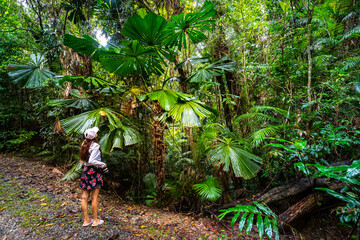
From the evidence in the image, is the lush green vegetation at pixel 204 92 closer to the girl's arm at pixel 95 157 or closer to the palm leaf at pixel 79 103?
the palm leaf at pixel 79 103

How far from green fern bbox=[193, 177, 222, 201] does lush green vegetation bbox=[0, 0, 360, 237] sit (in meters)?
0.02

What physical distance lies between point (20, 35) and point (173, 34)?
5.00m

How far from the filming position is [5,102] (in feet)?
14.6

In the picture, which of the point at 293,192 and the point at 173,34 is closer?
the point at 173,34

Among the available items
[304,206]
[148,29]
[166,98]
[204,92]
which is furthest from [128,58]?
[304,206]

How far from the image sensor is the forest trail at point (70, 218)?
1.87m

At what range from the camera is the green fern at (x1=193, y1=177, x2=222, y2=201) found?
2179mm

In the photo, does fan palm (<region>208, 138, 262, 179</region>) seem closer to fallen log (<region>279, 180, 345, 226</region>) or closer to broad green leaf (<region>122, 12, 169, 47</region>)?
fallen log (<region>279, 180, 345, 226</region>)

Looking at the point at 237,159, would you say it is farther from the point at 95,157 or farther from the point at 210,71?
the point at 95,157

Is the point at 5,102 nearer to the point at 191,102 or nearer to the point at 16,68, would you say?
the point at 16,68

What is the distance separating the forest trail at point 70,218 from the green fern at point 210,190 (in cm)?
52

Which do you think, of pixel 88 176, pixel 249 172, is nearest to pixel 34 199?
pixel 88 176

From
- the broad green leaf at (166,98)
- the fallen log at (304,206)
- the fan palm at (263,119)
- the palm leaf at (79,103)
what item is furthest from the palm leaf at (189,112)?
the fallen log at (304,206)

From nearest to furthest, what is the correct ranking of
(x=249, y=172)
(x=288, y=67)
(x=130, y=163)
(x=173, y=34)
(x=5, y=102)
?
(x=249, y=172), (x=173, y=34), (x=288, y=67), (x=130, y=163), (x=5, y=102)
